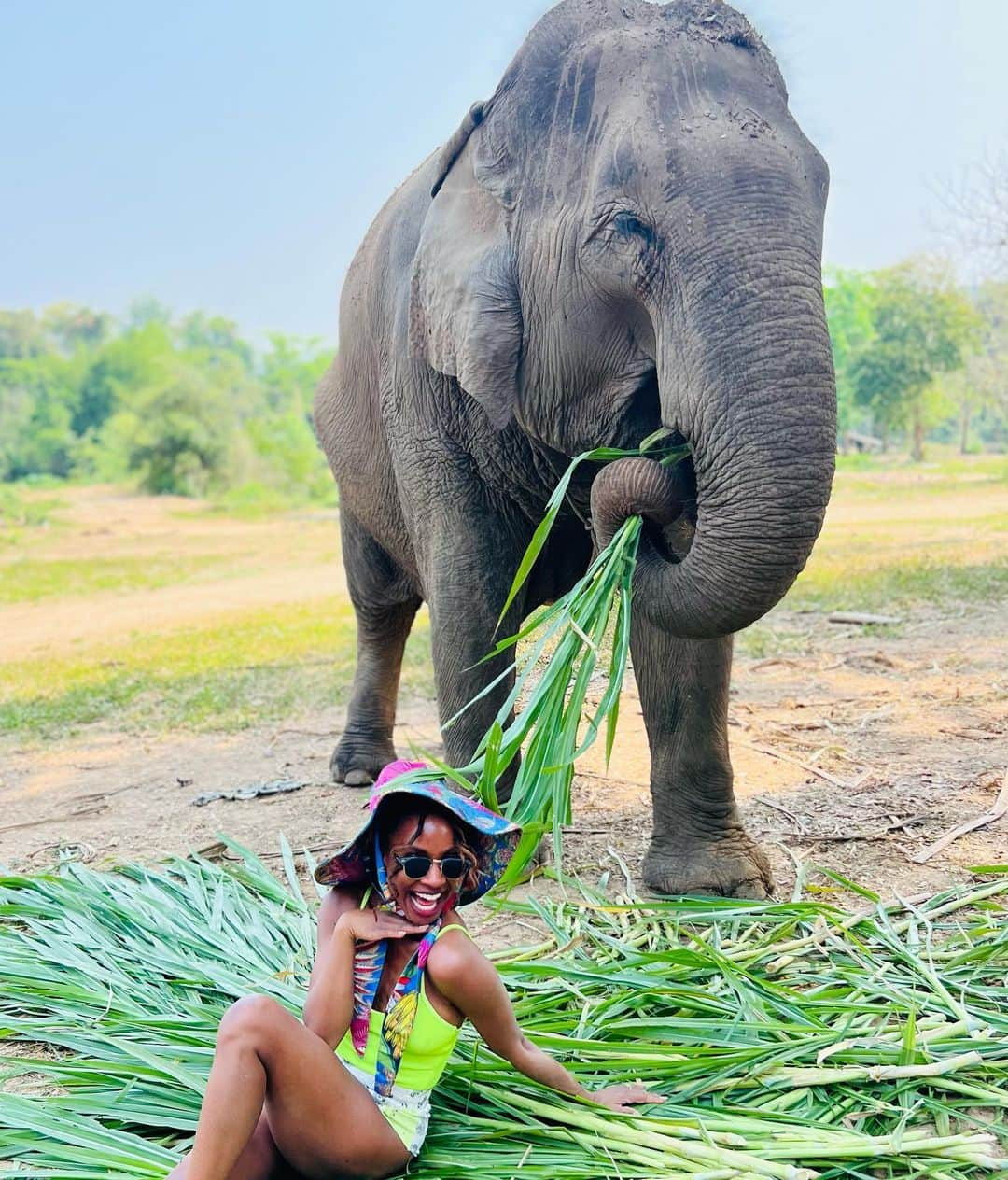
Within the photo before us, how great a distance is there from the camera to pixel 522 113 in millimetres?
3906

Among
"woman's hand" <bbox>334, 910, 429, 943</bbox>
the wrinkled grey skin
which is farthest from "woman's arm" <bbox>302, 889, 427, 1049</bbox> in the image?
the wrinkled grey skin

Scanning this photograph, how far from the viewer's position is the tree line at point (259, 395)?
35.8 m

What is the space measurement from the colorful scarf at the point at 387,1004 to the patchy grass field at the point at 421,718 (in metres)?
2.01

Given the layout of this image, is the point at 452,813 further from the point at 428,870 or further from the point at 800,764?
the point at 800,764

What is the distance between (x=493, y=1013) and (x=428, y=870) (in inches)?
12.4

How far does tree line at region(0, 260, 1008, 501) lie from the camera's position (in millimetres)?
35781

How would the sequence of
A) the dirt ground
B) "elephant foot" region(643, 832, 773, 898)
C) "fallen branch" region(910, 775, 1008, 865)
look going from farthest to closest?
the dirt ground
"fallen branch" region(910, 775, 1008, 865)
"elephant foot" region(643, 832, 773, 898)

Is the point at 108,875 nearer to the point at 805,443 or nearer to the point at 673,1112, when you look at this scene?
the point at 673,1112

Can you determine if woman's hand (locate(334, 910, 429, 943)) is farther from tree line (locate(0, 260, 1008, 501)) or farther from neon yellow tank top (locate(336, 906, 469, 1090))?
tree line (locate(0, 260, 1008, 501))

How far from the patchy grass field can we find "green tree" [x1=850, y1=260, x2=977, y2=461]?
29.3 metres

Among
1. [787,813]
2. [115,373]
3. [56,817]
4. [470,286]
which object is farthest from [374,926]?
[115,373]

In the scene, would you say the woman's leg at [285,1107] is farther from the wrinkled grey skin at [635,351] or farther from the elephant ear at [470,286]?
the elephant ear at [470,286]

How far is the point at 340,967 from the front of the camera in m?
2.71

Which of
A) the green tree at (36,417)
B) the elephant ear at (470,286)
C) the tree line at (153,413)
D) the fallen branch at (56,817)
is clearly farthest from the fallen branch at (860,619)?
the green tree at (36,417)
